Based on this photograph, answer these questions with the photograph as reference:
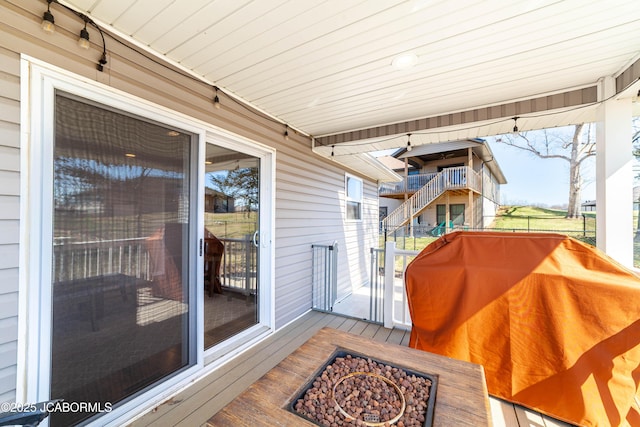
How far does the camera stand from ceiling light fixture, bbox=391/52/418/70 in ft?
6.10

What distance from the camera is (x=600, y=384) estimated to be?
4.92 ft

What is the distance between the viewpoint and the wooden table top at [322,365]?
1.02 metres

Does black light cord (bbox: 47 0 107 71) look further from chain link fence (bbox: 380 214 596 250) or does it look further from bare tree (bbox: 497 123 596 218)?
bare tree (bbox: 497 123 596 218)

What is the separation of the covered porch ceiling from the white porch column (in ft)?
0.49

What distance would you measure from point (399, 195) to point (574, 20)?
11859mm

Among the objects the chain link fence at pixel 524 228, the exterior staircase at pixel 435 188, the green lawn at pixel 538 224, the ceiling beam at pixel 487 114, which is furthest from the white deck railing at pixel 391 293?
the exterior staircase at pixel 435 188

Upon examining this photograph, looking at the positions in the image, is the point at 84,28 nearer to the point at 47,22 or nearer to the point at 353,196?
the point at 47,22

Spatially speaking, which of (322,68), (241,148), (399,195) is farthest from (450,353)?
(399,195)

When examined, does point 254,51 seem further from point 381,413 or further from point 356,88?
point 381,413

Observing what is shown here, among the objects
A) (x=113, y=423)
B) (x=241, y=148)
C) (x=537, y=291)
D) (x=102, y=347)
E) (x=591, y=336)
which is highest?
(x=241, y=148)

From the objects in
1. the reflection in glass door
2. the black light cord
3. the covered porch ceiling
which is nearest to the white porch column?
the covered porch ceiling

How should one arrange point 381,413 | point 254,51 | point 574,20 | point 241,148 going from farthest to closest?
point 241,148 → point 254,51 → point 574,20 → point 381,413

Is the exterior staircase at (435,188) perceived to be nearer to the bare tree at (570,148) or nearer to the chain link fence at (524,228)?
the chain link fence at (524,228)

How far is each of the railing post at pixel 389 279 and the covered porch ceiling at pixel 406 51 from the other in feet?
5.33
